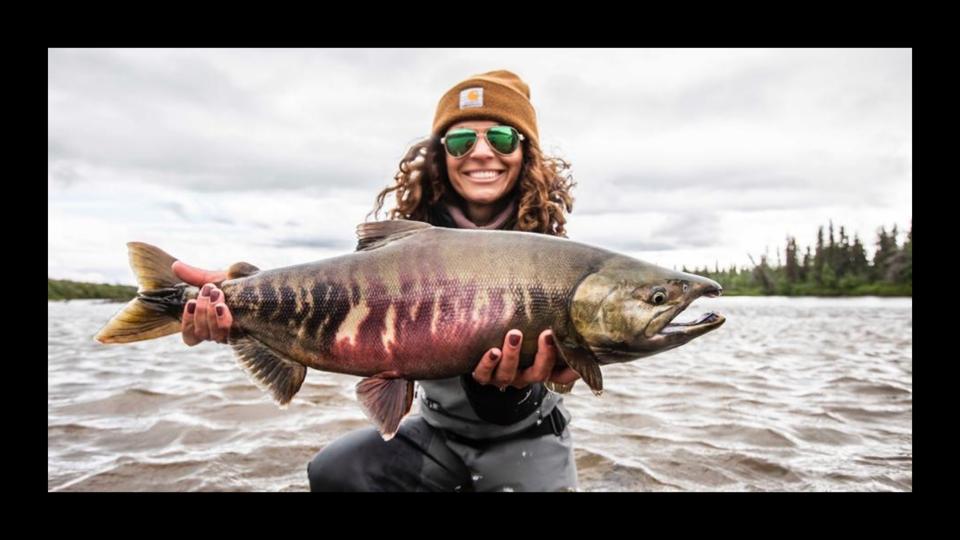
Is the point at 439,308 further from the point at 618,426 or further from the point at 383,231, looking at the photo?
the point at 618,426

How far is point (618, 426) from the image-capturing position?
23.0 ft

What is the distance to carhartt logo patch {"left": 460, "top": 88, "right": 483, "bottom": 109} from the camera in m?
4.61

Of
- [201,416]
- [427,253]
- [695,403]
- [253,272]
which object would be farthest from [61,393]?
[695,403]

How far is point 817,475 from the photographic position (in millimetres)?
5449

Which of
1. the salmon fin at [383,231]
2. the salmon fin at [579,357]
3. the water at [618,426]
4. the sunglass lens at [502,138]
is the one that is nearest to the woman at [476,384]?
the sunglass lens at [502,138]

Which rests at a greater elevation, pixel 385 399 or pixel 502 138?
pixel 502 138

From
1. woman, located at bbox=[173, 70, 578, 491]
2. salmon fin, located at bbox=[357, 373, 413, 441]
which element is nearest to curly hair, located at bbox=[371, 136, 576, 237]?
woman, located at bbox=[173, 70, 578, 491]

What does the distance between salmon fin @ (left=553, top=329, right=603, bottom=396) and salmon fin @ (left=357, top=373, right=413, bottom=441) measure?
795mm

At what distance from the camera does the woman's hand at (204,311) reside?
326 centimetres

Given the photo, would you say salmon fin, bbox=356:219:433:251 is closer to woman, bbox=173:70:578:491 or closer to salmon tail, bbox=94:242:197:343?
woman, bbox=173:70:578:491

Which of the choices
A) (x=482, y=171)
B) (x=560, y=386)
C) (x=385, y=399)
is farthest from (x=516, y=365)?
(x=482, y=171)

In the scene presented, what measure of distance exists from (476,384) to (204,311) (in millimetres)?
1573

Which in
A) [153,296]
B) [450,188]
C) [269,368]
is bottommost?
[269,368]

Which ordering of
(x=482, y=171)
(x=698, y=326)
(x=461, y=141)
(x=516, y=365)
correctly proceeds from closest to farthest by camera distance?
(x=698, y=326), (x=516, y=365), (x=461, y=141), (x=482, y=171)
